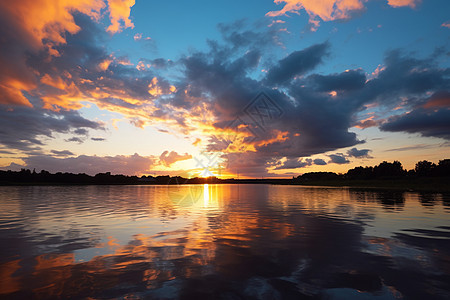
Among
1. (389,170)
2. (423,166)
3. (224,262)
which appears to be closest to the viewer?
(224,262)

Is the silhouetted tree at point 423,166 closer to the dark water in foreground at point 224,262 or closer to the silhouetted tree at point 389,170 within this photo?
the silhouetted tree at point 389,170

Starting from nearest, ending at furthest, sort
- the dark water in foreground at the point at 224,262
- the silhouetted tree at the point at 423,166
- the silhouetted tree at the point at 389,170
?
1. the dark water in foreground at the point at 224,262
2. the silhouetted tree at the point at 423,166
3. the silhouetted tree at the point at 389,170

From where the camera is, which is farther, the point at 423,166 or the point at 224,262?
the point at 423,166

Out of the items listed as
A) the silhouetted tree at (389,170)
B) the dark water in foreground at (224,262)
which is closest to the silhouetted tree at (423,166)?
the silhouetted tree at (389,170)

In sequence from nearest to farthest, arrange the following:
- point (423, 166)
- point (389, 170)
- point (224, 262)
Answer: point (224, 262), point (423, 166), point (389, 170)

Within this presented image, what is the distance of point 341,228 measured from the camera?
61.2ft

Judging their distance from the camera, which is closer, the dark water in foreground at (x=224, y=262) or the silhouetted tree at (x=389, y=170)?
the dark water in foreground at (x=224, y=262)

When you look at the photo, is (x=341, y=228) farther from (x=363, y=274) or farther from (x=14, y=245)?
(x=14, y=245)

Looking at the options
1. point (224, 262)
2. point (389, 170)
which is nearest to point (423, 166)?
point (389, 170)

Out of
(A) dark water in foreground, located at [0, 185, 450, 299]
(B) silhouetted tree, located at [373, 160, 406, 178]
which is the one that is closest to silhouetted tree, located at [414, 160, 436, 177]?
(B) silhouetted tree, located at [373, 160, 406, 178]

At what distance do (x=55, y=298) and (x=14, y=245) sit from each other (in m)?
9.15

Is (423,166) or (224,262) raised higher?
(423,166)

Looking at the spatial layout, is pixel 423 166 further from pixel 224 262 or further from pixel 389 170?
pixel 224 262

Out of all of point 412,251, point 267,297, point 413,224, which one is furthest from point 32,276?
point 413,224
